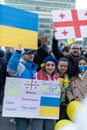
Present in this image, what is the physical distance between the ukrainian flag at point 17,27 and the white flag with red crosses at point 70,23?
1048mm

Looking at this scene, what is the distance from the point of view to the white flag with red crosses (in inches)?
223

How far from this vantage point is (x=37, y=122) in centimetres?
469

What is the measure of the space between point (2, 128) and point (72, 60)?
207cm

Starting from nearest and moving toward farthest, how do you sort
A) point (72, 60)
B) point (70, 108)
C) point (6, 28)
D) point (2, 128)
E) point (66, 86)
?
point (6, 28) < point (70, 108) < point (66, 86) < point (72, 60) < point (2, 128)

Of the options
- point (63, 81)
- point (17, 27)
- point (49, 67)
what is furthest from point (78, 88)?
point (17, 27)

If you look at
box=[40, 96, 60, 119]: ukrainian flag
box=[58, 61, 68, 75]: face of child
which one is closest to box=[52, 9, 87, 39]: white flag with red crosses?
box=[58, 61, 68, 75]: face of child

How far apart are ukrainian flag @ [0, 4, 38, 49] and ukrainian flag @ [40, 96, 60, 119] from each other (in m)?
0.79

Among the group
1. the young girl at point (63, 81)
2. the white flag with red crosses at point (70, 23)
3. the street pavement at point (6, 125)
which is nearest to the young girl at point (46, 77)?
the young girl at point (63, 81)

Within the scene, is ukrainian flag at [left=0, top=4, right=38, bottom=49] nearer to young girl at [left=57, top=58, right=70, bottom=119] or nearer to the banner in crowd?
the banner in crowd

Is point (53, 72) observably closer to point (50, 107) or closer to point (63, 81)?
point (63, 81)

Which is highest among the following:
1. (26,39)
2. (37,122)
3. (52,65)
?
(26,39)

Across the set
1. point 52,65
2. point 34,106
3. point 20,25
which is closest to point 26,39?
point 20,25

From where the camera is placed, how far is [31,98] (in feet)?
15.2

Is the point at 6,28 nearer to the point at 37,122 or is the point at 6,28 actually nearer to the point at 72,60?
the point at 37,122
